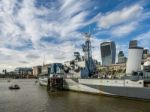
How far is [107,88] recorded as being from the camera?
48219 mm

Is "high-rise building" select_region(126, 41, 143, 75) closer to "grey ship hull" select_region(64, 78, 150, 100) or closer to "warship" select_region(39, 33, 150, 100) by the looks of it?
"warship" select_region(39, 33, 150, 100)

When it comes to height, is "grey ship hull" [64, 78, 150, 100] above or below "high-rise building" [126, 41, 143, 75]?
below

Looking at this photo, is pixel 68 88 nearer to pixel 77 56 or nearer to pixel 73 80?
pixel 73 80

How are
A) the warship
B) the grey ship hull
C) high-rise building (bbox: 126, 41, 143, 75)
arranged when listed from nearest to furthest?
the grey ship hull
the warship
high-rise building (bbox: 126, 41, 143, 75)

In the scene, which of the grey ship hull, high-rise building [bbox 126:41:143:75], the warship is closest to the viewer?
the grey ship hull

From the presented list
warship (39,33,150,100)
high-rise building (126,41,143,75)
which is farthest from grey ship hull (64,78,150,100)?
high-rise building (126,41,143,75)

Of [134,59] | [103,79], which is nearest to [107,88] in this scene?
[103,79]

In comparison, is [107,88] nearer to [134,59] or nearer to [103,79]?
[103,79]

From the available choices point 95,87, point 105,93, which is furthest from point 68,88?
point 105,93

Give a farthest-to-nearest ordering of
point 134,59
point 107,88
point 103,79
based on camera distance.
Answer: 1. point 103,79
2. point 107,88
3. point 134,59

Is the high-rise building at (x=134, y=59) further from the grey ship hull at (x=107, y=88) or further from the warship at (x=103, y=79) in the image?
the grey ship hull at (x=107, y=88)

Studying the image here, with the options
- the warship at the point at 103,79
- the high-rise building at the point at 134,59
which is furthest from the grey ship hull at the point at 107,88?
the high-rise building at the point at 134,59

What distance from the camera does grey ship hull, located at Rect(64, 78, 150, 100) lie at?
4055 cm

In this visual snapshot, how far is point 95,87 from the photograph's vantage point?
52.9 m
